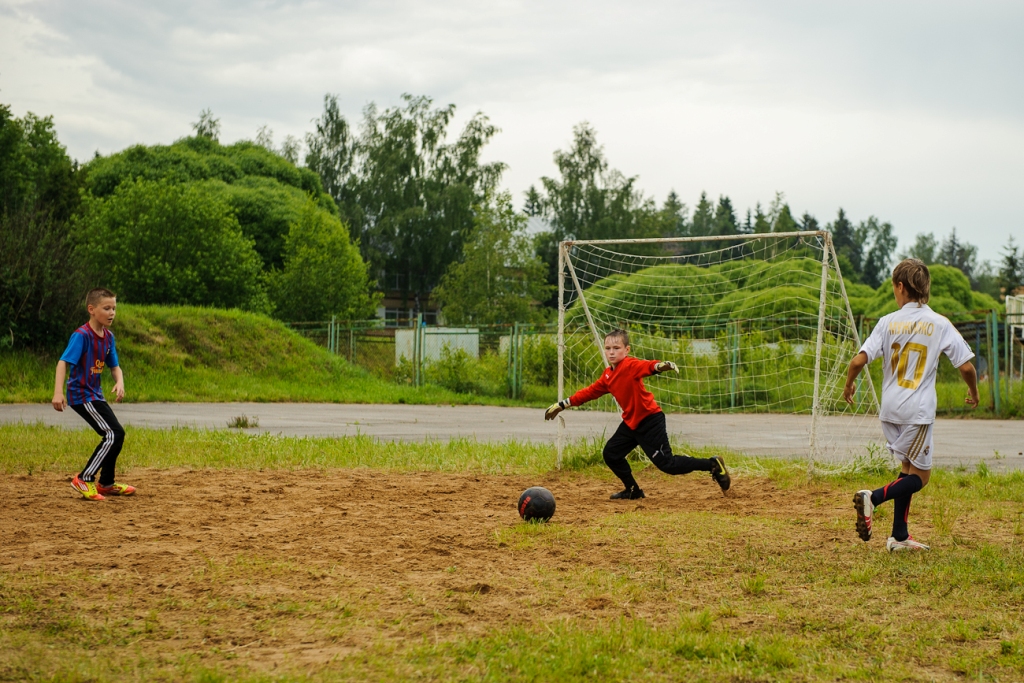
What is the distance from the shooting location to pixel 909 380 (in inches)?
205

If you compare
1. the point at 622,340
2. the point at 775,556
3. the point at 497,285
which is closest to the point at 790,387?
the point at 622,340

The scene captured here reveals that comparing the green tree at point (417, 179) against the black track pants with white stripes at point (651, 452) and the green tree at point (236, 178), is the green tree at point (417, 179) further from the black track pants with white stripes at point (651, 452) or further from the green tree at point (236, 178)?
the black track pants with white stripes at point (651, 452)

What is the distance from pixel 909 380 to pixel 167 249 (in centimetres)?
2969

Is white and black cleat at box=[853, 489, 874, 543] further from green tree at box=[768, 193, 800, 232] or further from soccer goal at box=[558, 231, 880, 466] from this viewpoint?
green tree at box=[768, 193, 800, 232]

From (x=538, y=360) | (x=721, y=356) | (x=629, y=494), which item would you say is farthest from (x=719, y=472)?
(x=538, y=360)

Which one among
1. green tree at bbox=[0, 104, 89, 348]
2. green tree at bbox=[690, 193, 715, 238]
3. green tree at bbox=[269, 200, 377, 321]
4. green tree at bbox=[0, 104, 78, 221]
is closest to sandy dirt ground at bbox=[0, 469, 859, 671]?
green tree at bbox=[0, 104, 89, 348]

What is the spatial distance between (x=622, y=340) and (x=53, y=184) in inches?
1645

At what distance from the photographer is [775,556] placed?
4902 mm

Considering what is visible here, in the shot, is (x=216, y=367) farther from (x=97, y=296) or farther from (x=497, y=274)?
(x=497, y=274)

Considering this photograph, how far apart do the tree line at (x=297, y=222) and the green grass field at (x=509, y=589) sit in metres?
16.9

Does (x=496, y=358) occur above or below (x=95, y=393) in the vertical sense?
above

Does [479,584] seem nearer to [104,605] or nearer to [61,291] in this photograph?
[104,605]

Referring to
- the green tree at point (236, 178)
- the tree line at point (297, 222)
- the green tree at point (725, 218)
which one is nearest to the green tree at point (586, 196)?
the tree line at point (297, 222)

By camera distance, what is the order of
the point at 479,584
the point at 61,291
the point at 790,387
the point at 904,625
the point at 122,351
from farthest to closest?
1. the point at 122,351
2. the point at 61,291
3. the point at 790,387
4. the point at 479,584
5. the point at 904,625
